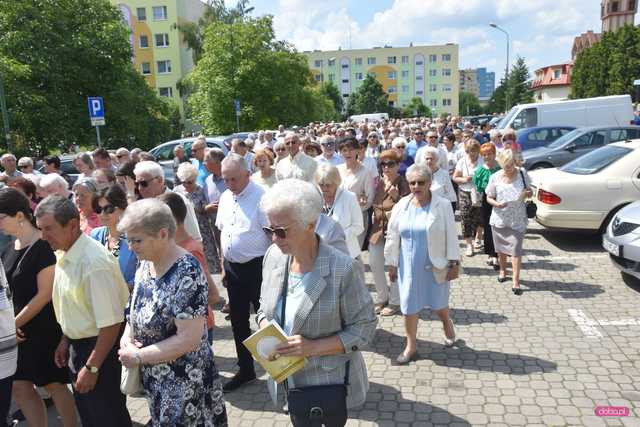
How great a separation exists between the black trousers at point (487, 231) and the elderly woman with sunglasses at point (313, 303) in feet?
18.0

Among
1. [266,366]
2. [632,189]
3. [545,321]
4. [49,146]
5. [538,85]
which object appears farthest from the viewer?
[538,85]

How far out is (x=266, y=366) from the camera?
2.43m

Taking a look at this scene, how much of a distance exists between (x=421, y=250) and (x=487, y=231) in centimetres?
328

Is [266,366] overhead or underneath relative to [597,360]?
overhead

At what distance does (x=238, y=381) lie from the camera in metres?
4.57

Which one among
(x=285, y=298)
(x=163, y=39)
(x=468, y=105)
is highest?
(x=163, y=39)

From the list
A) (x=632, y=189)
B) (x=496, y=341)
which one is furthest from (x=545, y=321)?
(x=632, y=189)

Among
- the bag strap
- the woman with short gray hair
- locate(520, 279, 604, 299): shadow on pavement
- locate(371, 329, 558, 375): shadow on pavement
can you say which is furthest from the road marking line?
the woman with short gray hair

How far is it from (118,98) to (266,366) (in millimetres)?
23970

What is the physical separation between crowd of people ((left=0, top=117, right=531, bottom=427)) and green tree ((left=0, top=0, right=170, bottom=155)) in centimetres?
1558

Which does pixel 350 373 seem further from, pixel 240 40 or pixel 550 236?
pixel 240 40

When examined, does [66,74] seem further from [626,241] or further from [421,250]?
[626,241]

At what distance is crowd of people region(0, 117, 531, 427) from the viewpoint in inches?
97.3

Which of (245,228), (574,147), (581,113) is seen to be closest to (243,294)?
(245,228)
